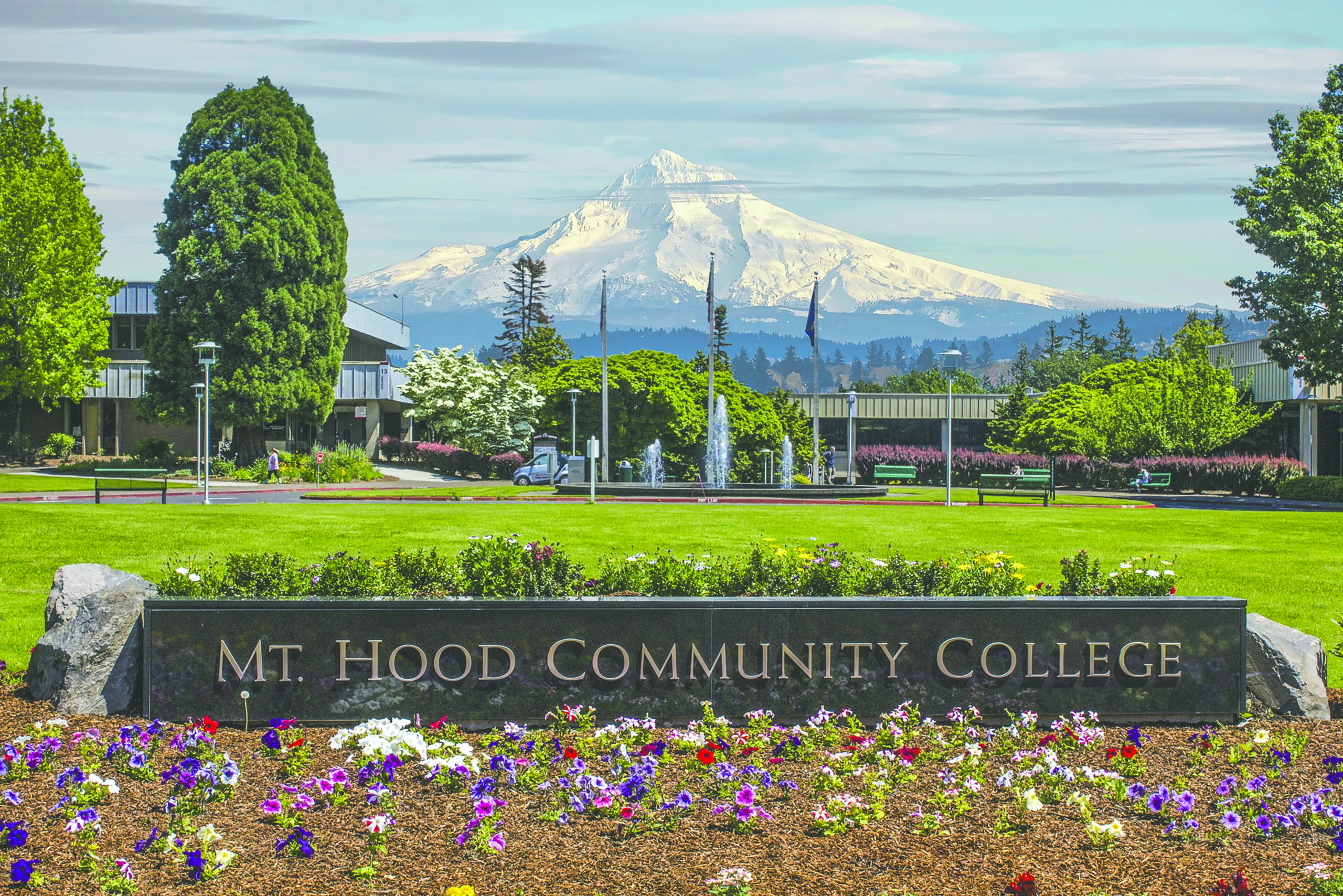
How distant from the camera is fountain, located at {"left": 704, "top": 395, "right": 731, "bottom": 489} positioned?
155ft

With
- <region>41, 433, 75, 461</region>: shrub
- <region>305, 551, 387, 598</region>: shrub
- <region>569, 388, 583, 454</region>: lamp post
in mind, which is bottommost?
<region>305, 551, 387, 598</region>: shrub

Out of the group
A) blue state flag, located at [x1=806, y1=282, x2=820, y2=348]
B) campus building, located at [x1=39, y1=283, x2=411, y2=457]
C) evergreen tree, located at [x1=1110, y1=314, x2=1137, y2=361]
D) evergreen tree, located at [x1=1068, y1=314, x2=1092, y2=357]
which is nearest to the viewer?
blue state flag, located at [x1=806, y1=282, x2=820, y2=348]

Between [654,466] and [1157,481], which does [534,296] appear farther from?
[1157,481]

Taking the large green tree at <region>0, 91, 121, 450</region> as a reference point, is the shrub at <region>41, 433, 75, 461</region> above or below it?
below

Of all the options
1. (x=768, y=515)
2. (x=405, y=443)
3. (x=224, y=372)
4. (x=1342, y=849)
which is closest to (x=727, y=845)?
(x=1342, y=849)

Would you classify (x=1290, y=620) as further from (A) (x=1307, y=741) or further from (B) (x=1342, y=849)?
(B) (x=1342, y=849)

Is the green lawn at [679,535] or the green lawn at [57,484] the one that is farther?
the green lawn at [57,484]

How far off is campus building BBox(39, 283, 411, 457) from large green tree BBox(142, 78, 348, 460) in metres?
7.01

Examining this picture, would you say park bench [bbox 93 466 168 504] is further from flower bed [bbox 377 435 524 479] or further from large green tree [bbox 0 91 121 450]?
flower bed [bbox 377 435 524 479]

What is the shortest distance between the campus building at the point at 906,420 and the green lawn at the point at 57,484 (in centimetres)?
4591

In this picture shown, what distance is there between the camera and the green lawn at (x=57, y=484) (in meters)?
27.5

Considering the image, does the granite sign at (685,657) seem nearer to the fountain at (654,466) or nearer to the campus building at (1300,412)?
the fountain at (654,466)

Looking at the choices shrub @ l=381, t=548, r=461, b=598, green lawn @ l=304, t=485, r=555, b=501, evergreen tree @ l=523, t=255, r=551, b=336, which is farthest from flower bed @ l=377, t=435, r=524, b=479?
evergreen tree @ l=523, t=255, r=551, b=336

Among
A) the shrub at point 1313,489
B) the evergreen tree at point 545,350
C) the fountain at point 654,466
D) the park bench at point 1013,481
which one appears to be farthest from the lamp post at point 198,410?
the evergreen tree at point 545,350
